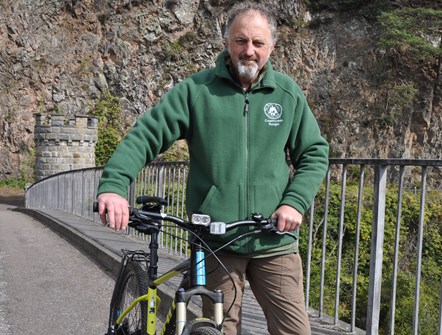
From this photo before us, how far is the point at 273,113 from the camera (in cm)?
246

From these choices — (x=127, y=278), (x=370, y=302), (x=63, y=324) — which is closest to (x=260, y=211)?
(x=127, y=278)

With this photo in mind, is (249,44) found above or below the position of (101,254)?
above

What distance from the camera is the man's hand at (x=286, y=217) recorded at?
2.29m

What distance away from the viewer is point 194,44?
38.6 metres

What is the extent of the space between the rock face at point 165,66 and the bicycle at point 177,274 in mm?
34011

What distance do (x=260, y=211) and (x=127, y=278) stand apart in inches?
39.7

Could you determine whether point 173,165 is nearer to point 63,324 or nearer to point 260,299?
point 63,324

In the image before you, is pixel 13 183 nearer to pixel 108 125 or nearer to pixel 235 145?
pixel 108 125

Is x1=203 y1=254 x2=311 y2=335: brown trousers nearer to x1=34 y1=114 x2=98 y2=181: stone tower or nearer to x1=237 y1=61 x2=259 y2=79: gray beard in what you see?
x1=237 y1=61 x2=259 y2=79: gray beard

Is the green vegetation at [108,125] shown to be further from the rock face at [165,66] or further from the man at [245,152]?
the man at [245,152]

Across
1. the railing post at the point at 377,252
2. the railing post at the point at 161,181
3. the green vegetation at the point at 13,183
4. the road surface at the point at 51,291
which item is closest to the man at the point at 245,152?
the railing post at the point at 377,252

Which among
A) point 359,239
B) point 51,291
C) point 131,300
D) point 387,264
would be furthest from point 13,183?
point 131,300

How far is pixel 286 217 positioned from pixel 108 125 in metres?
33.7

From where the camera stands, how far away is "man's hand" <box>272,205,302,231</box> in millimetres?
2291
